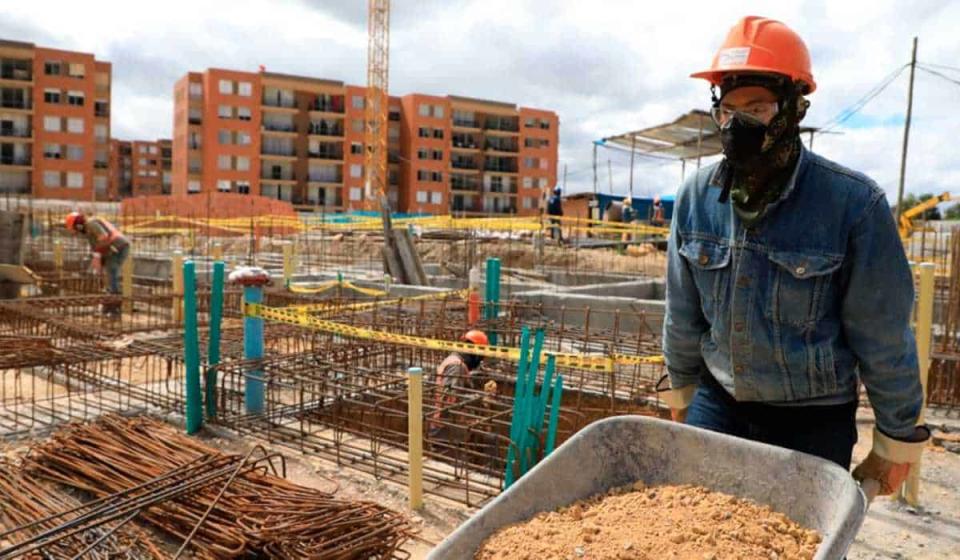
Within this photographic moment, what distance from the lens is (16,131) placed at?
54.2 metres

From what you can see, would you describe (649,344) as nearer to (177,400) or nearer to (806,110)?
(177,400)

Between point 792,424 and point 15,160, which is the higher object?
point 15,160

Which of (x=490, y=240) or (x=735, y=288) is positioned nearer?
(x=735, y=288)

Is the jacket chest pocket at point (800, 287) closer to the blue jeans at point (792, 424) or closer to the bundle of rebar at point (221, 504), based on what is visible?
the blue jeans at point (792, 424)

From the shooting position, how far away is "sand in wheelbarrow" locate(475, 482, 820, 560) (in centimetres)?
185

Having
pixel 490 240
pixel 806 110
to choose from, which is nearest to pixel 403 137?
pixel 490 240

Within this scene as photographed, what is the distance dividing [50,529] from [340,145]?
6104 cm

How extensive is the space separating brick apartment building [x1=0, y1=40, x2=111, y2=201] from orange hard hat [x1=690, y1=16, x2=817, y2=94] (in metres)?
59.1

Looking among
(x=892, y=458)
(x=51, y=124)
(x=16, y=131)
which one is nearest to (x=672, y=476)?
(x=892, y=458)

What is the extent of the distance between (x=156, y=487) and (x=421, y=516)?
159 centimetres

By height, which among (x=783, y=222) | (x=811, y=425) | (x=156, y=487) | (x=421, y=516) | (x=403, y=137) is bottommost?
(x=421, y=516)

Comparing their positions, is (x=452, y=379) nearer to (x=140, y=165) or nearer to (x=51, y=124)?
(x=51, y=124)

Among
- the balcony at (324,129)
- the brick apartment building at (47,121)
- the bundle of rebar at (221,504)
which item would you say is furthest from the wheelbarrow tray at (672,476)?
the balcony at (324,129)

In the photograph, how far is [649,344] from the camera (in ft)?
26.0
